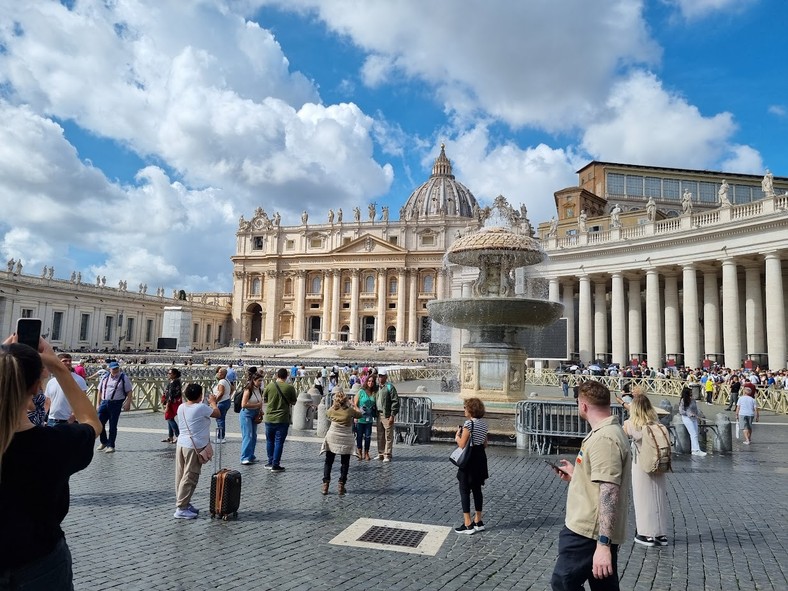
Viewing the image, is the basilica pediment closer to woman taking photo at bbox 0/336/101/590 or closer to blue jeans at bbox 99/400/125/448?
blue jeans at bbox 99/400/125/448

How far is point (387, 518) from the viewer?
6.02 meters

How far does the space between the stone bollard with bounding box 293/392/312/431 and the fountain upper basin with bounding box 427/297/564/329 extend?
145 inches

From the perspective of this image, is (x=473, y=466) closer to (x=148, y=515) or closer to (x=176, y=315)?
(x=148, y=515)

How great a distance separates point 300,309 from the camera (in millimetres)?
78625

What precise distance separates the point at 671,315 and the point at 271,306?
2295 inches

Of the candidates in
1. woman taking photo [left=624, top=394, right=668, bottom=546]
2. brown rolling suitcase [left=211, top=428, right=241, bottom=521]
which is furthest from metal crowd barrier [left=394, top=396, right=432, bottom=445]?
woman taking photo [left=624, top=394, right=668, bottom=546]

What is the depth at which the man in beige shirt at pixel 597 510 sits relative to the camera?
3.00 m

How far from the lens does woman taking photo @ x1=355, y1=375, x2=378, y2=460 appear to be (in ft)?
31.3

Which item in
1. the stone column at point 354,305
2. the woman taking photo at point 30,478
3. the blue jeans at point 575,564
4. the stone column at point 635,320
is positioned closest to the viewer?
the woman taking photo at point 30,478

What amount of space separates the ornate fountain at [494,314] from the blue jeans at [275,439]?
5306 millimetres

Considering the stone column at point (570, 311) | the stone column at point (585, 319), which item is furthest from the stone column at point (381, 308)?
the stone column at point (585, 319)

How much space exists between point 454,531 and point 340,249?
7305 cm

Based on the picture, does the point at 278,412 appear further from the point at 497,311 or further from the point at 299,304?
the point at 299,304

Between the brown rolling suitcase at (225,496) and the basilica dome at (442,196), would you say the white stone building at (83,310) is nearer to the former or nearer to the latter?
the brown rolling suitcase at (225,496)
